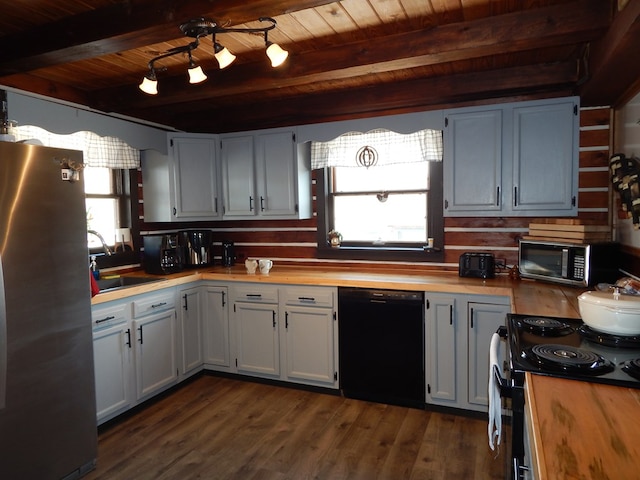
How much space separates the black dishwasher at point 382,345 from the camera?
9.80ft

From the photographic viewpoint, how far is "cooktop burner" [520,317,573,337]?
1783 millimetres

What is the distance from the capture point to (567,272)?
2.61m

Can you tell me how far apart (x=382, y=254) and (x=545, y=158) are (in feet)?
4.58

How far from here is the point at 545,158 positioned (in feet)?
9.40

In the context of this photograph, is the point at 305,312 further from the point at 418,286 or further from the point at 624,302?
the point at 624,302

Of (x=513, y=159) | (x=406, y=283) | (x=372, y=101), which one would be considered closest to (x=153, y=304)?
(x=406, y=283)

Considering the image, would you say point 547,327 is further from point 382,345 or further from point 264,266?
point 264,266

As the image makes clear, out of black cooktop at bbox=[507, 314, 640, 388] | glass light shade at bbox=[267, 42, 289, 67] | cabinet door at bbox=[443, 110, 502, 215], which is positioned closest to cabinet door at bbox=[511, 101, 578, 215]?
cabinet door at bbox=[443, 110, 502, 215]

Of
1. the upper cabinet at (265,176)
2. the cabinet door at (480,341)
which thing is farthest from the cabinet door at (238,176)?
the cabinet door at (480,341)

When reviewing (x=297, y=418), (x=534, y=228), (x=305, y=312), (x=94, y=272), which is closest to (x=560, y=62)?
(x=534, y=228)

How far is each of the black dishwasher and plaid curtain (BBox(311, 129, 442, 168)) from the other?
1.09 metres

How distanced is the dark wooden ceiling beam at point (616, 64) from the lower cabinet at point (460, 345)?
136 centimetres

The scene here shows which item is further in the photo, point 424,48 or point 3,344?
point 424,48

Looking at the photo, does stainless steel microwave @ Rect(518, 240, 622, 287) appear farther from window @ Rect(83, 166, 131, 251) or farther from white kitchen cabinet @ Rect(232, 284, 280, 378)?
window @ Rect(83, 166, 131, 251)
